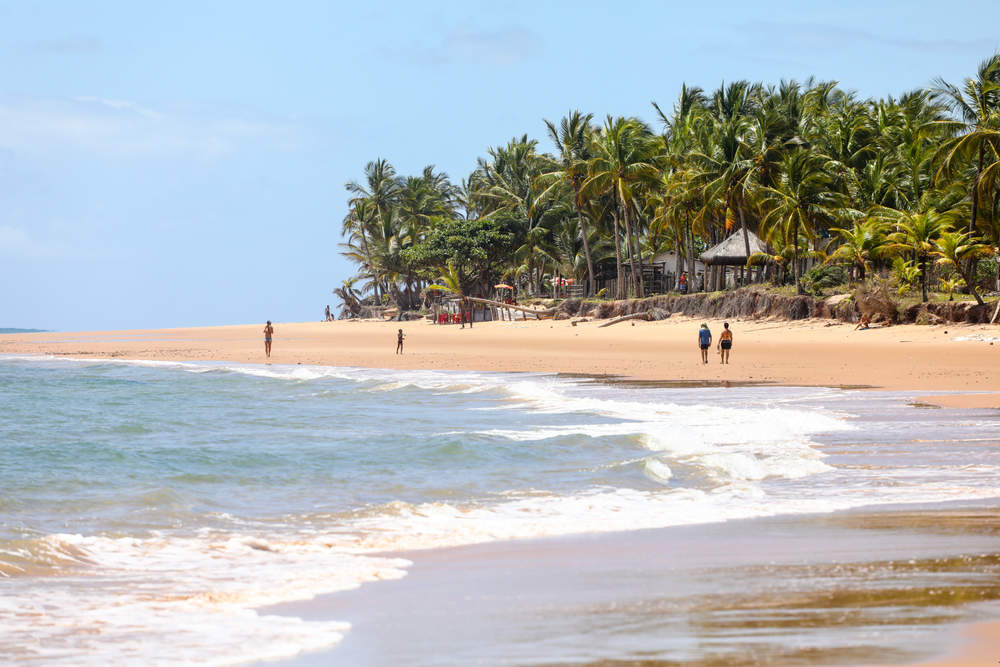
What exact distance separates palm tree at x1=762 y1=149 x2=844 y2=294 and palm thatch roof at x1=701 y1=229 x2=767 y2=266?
15.6ft

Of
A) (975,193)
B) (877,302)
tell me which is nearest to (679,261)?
(975,193)

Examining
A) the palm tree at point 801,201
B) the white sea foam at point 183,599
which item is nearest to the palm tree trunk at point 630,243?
the palm tree at point 801,201

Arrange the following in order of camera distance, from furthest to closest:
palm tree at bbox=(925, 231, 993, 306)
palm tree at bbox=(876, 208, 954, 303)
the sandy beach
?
palm tree at bbox=(876, 208, 954, 303) → palm tree at bbox=(925, 231, 993, 306) → the sandy beach

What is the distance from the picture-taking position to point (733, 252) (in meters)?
47.4

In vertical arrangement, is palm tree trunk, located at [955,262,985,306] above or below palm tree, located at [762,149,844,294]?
below

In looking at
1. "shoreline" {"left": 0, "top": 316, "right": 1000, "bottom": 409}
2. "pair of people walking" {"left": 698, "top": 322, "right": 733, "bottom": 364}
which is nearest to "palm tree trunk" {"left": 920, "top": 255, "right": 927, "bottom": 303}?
"shoreline" {"left": 0, "top": 316, "right": 1000, "bottom": 409}

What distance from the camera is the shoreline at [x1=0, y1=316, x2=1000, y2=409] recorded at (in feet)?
64.4

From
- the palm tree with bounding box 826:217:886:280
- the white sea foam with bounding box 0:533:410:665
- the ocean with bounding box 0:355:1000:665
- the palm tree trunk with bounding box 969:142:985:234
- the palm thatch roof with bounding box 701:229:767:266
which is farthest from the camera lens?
the palm thatch roof with bounding box 701:229:767:266

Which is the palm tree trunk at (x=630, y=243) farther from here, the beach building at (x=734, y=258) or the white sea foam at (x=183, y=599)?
the white sea foam at (x=183, y=599)

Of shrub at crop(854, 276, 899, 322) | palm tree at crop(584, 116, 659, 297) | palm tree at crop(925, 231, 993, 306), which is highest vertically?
palm tree at crop(584, 116, 659, 297)

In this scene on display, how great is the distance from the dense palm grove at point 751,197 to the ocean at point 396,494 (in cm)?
1992

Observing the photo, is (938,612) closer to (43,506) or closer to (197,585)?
(197,585)

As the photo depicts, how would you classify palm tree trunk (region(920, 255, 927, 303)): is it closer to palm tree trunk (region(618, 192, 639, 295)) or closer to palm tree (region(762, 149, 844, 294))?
palm tree (region(762, 149, 844, 294))

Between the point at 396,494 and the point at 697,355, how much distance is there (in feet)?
66.1
